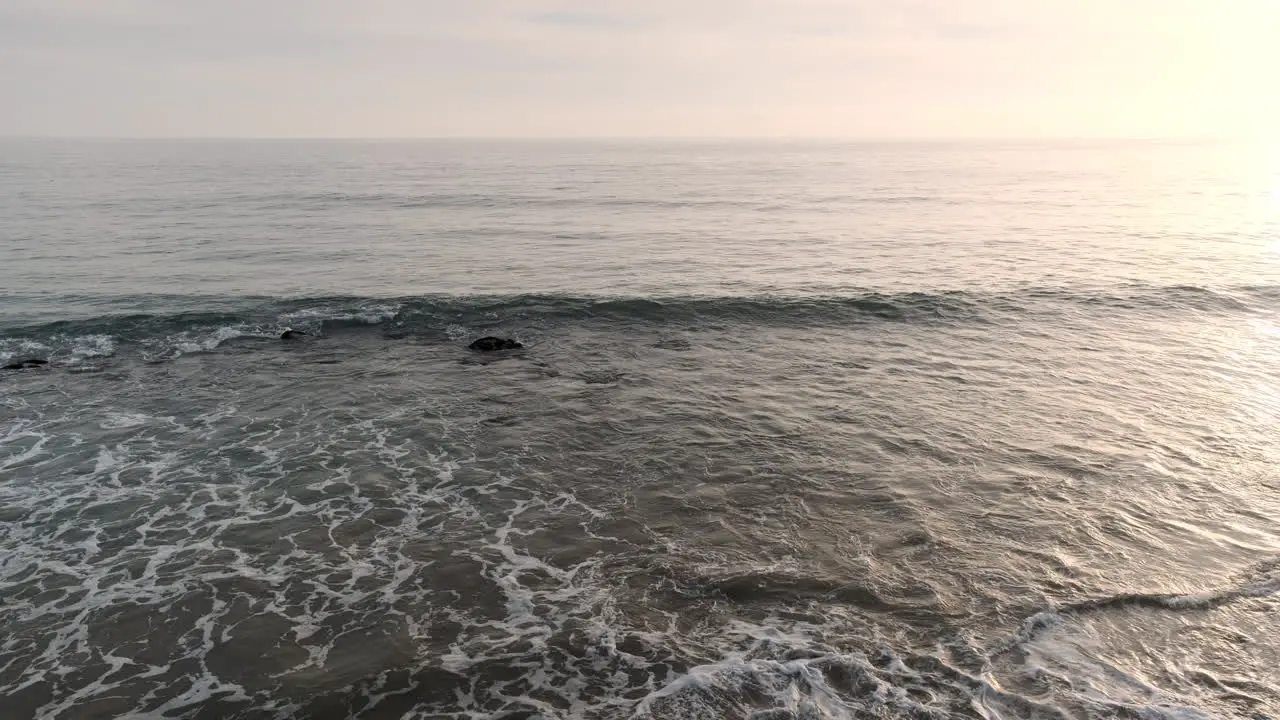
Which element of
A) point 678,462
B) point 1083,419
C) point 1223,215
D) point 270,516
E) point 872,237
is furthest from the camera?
point 1223,215

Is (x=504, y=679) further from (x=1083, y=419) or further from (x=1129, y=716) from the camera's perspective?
(x=1083, y=419)

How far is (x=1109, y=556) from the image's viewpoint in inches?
543

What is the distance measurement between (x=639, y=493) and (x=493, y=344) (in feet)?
43.7

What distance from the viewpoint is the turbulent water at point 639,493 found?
1094 cm

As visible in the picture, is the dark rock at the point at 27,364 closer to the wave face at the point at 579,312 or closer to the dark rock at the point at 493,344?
the wave face at the point at 579,312

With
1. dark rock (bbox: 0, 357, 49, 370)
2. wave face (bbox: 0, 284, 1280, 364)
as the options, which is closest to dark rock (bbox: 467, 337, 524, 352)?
wave face (bbox: 0, 284, 1280, 364)

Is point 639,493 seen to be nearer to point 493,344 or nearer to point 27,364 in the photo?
point 493,344

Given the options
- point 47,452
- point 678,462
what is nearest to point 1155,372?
point 678,462

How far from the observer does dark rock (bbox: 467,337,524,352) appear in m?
28.1

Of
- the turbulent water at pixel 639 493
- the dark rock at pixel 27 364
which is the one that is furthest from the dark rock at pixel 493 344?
the dark rock at pixel 27 364

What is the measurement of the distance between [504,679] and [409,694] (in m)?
1.41

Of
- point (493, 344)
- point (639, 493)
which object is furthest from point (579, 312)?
point (639, 493)

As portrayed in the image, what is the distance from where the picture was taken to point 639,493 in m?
16.8

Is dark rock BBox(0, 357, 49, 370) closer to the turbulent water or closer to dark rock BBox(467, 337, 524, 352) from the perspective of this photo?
the turbulent water
